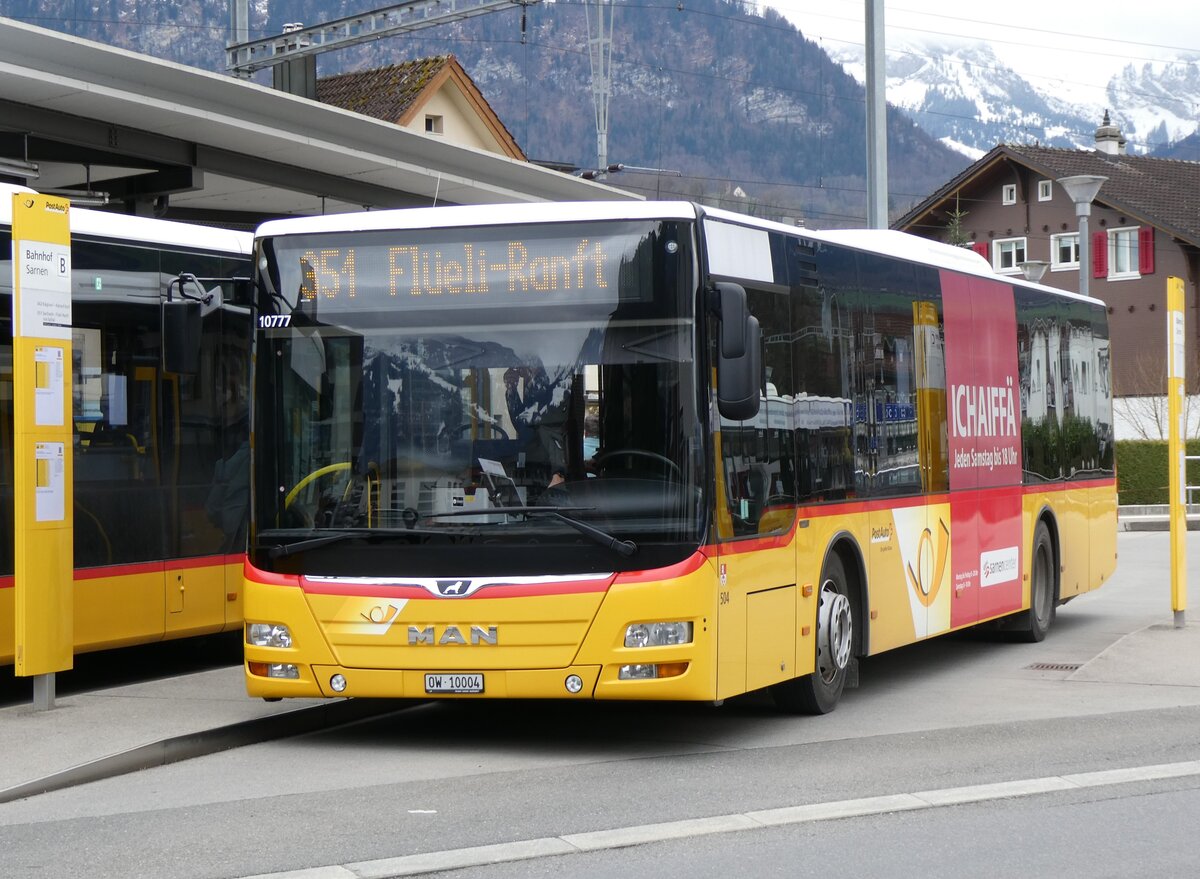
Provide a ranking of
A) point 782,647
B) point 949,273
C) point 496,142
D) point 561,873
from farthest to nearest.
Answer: point 496,142 < point 949,273 < point 782,647 < point 561,873

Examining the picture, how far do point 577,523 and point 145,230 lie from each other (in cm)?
471

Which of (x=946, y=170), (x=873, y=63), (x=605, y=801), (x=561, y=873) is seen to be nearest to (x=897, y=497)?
(x=605, y=801)

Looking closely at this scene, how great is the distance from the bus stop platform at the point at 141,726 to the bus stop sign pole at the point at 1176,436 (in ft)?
23.8

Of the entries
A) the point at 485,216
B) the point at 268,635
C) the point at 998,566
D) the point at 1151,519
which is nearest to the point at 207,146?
the point at 998,566

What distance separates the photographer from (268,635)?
1004 cm

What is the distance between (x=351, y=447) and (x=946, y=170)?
152 metres

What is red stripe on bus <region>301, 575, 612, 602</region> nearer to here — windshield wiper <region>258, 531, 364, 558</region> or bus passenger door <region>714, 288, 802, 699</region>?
windshield wiper <region>258, 531, 364, 558</region>

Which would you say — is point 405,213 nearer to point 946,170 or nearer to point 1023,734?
point 1023,734

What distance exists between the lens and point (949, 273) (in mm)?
14078

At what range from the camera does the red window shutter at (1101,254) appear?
64.2 meters

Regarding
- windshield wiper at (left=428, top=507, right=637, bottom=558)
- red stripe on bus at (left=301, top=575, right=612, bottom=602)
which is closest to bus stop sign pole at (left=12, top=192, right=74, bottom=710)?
red stripe on bus at (left=301, top=575, right=612, bottom=602)

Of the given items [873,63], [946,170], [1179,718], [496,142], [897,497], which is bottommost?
[1179,718]

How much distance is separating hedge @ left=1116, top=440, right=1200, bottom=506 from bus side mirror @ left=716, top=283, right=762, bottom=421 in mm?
33330

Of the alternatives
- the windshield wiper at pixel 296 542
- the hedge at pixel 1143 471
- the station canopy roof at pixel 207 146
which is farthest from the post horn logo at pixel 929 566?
the hedge at pixel 1143 471
